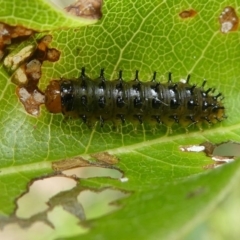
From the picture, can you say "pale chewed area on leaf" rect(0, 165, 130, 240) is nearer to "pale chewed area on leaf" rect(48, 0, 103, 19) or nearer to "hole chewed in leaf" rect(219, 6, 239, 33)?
"pale chewed area on leaf" rect(48, 0, 103, 19)

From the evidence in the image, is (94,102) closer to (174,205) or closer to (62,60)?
(62,60)

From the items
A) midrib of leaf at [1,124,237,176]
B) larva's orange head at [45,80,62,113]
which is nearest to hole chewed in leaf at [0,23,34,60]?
larva's orange head at [45,80,62,113]

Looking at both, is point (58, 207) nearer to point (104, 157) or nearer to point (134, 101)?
point (104, 157)

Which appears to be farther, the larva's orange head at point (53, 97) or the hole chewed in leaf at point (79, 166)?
the larva's orange head at point (53, 97)

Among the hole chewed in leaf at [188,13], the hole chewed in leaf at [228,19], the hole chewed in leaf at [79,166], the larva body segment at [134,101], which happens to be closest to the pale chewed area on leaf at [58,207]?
the hole chewed in leaf at [79,166]

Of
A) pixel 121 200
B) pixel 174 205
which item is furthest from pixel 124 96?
pixel 174 205

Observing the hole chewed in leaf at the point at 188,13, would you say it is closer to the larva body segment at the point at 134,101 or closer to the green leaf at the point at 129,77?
the green leaf at the point at 129,77

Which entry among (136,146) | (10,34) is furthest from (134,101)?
(10,34)

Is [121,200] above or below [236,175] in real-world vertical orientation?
below
